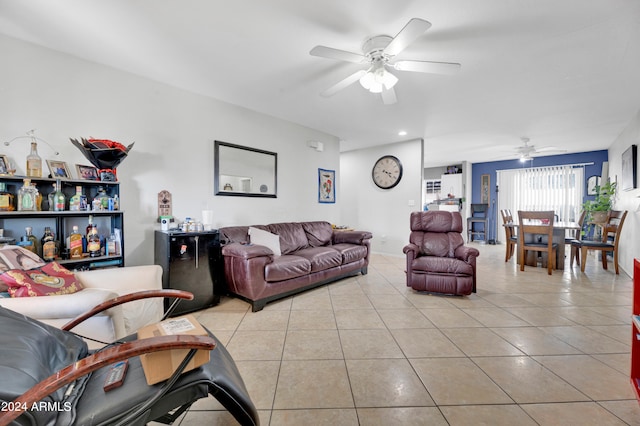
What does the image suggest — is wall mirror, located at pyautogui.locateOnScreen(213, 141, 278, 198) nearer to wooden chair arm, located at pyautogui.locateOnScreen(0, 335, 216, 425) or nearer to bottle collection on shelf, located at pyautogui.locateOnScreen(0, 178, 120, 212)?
bottle collection on shelf, located at pyautogui.locateOnScreen(0, 178, 120, 212)

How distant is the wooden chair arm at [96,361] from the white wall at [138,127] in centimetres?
236

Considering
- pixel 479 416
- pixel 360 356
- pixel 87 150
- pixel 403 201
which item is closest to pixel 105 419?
pixel 360 356

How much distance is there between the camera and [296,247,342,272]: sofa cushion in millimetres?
3314

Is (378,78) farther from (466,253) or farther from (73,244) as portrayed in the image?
(73,244)

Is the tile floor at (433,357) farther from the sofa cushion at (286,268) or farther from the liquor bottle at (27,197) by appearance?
the liquor bottle at (27,197)

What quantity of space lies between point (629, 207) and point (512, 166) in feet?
12.2

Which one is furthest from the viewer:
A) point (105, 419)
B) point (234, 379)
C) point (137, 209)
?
point (137, 209)

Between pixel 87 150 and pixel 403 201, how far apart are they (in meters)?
5.16

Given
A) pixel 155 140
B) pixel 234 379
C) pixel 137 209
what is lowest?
pixel 234 379

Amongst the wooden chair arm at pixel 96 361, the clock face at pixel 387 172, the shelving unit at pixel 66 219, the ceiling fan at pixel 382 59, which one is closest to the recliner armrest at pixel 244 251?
the shelving unit at pixel 66 219

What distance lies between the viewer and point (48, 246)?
2.12 m

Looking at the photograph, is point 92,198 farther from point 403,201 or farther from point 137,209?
point 403,201

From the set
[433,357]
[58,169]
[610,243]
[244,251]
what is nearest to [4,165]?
[58,169]

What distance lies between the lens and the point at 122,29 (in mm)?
2111
